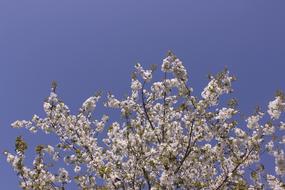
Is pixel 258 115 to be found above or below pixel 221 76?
below

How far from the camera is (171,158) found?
1301 cm

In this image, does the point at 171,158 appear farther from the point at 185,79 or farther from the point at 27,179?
the point at 27,179

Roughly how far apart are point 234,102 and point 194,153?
1.93 m

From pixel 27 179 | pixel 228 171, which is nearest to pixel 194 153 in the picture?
pixel 228 171

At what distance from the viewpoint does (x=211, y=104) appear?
1342 cm

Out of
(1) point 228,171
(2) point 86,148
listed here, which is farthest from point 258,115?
(2) point 86,148

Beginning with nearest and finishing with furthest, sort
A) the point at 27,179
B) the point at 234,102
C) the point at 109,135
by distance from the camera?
1. the point at 27,179
2. the point at 234,102
3. the point at 109,135

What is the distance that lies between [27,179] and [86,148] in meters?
2.74

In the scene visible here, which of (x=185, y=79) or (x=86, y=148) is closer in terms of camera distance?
(x=185, y=79)

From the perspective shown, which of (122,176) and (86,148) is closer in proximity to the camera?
(122,176)

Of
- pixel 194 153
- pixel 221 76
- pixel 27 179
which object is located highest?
pixel 221 76

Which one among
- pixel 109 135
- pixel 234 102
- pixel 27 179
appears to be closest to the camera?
pixel 27 179

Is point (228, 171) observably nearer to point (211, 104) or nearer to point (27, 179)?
point (211, 104)

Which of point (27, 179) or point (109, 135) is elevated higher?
point (109, 135)
